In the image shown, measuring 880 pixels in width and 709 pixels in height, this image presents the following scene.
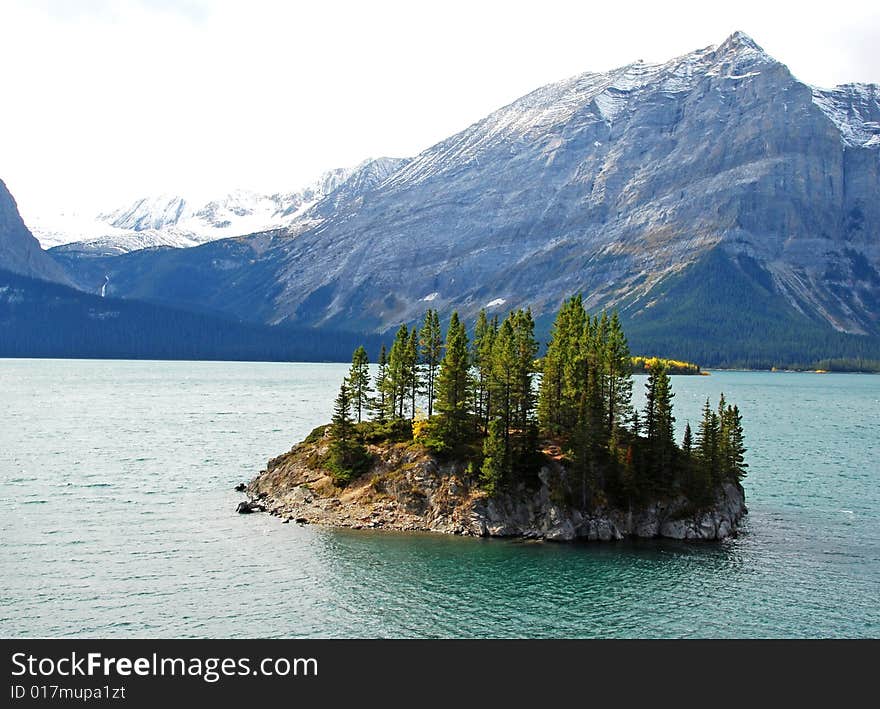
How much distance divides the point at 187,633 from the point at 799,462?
106 metres

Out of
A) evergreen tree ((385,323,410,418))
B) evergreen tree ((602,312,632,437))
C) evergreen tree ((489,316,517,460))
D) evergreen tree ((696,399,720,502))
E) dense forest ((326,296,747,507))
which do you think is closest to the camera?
dense forest ((326,296,747,507))

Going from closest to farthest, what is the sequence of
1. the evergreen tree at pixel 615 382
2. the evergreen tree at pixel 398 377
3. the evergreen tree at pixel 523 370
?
the evergreen tree at pixel 523 370 → the evergreen tree at pixel 615 382 → the evergreen tree at pixel 398 377

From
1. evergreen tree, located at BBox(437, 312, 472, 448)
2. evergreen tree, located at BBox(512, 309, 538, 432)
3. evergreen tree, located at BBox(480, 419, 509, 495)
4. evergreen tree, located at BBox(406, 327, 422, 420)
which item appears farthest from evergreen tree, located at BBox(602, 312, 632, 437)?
evergreen tree, located at BBox(406, 327, 422, 420)

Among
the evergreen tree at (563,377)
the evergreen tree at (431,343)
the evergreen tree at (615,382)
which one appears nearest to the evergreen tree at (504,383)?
the evergreen tree at (563,377)

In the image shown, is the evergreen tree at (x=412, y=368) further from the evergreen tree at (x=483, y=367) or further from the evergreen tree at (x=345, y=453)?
the evergreen tree at (x=345, y=453)

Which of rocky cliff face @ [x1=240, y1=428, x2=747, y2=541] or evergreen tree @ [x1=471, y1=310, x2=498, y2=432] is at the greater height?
evergreen tree @ [x1=471, y1=310, x2=498, y2=432]

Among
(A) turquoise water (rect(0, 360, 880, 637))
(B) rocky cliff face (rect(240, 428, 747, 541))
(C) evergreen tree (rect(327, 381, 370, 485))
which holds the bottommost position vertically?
(A) turquoise water (rect(0, 360, 880, 637))

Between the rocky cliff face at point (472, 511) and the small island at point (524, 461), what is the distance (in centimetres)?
13

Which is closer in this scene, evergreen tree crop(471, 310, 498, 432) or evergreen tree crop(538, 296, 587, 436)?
evergreen tree crop(538, 296, 587, 436)

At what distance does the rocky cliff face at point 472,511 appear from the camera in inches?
3361

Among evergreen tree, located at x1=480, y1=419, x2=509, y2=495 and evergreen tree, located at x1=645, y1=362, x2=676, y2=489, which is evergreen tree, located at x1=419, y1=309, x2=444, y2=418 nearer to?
evergreen tree, located at x1=480, y1=419, x2=509, y2=495

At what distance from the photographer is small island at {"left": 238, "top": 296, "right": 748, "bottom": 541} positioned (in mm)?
86938

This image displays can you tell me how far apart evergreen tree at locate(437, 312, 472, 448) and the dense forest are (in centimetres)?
12
